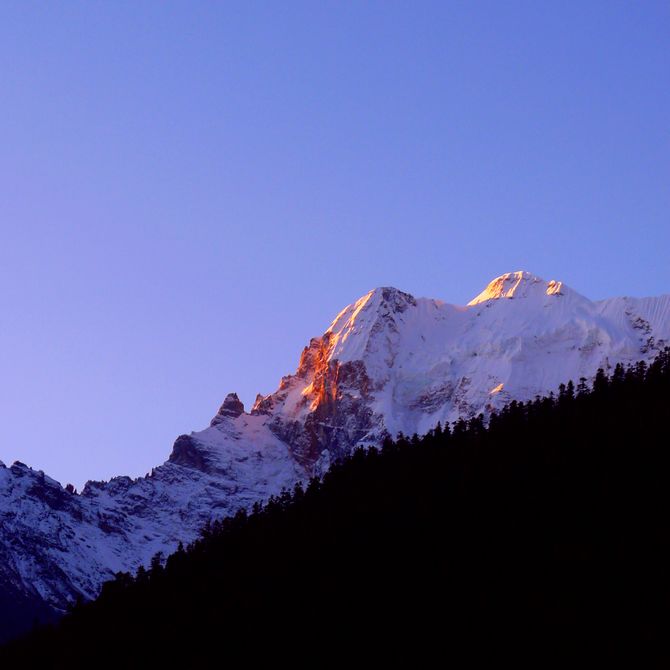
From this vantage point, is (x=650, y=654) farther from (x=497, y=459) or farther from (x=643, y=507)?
(x=497, y=459)

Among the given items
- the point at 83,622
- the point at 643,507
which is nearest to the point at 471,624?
the point at 643,507

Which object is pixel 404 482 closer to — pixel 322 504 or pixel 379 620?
pixel 322 504

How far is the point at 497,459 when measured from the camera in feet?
466

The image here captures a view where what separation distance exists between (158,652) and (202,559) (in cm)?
2790

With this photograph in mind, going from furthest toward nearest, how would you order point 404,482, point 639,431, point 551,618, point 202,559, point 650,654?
point 202,559, point 404,482, point 639,431, point 551,618, point 650,654

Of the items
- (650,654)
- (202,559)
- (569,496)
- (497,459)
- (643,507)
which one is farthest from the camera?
(202,559)

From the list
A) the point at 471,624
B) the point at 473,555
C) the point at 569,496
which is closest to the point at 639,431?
the point at 569,496

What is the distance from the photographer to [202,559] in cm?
16162

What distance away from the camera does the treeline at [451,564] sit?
104562 millimetres

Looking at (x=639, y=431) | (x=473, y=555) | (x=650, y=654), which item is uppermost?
(x=639, y=431)

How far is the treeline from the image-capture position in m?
105

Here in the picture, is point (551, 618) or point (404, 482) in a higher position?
point (404, 482)

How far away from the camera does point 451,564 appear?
119375 millimetres

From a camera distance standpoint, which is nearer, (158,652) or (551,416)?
(158,652)
